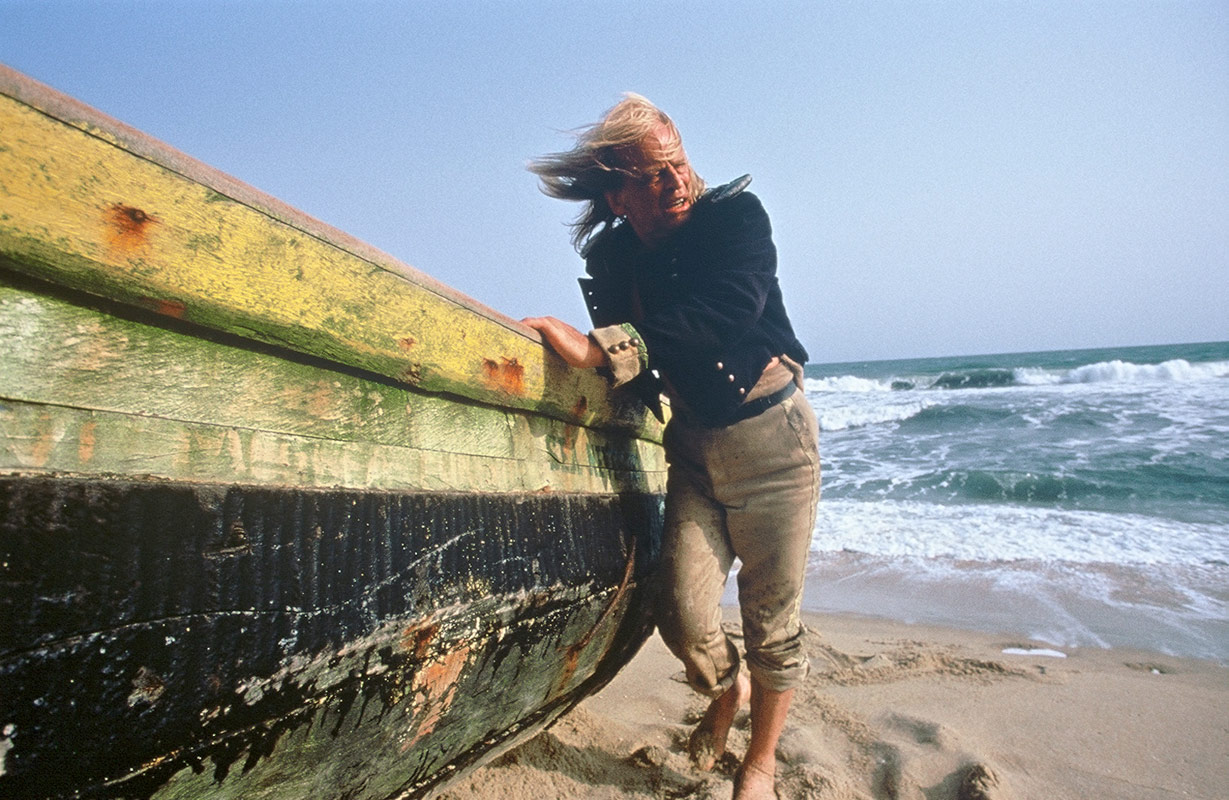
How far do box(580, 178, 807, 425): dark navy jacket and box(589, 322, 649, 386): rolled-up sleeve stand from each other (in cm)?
3

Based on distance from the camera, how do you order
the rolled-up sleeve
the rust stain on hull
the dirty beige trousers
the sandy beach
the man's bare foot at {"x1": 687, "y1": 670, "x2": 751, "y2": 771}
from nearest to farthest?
the rust stain on hull
the rolled-up sleeve
the dirty beige trousers
the sandy beach
the man's bare foot at {"x1": 687, "y1": 670, "x2": 751, "y2": 771}

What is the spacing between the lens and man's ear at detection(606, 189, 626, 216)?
81.8 inches

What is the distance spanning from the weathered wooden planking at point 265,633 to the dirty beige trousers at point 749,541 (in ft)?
1.33

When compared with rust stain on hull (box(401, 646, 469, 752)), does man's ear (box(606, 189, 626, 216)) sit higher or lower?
higher

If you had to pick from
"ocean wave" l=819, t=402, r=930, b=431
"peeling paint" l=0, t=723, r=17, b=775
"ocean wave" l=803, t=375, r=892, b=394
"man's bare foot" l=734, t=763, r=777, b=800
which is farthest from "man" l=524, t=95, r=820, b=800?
"ocean wave" l=803, t=375, r=892, b=394

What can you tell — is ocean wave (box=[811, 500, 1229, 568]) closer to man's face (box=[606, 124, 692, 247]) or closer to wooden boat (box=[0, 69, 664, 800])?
man's face (box=[606, 124, 692, 247])

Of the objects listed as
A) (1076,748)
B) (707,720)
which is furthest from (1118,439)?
(707,720)

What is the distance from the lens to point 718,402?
193cm

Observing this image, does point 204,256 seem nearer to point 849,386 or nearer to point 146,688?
point 146,688

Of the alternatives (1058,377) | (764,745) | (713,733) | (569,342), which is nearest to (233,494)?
(569,342)

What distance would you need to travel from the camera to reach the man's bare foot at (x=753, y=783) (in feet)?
6.65

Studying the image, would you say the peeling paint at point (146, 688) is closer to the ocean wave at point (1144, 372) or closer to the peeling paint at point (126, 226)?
the peeling paint at point (126, 226)

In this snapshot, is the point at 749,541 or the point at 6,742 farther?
the point at 749,541

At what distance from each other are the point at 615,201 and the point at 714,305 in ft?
1.62
